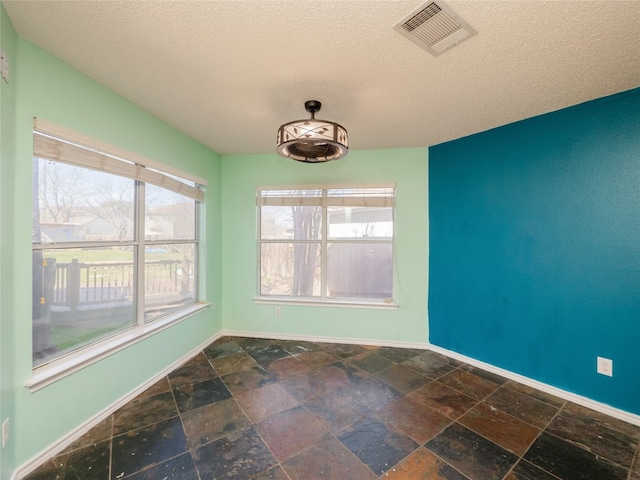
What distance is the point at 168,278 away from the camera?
2.68 m

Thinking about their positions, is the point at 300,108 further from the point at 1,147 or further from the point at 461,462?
the point at 461,462

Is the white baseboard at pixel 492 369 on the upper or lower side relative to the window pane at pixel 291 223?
lower

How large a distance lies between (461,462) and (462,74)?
8.14 ft

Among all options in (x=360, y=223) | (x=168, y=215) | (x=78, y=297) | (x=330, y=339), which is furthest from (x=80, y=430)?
(x=360, y=223)

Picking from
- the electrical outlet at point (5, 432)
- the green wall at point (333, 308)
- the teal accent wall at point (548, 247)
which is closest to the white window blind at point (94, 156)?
the green wall at point (333, 308)

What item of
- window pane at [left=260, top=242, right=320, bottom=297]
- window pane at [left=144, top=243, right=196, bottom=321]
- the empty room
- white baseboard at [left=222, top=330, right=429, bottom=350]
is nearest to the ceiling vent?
the empty room

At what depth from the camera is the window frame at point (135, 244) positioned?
62.6 inches

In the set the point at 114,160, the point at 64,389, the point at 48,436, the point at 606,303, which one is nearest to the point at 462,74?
the point at 606,303

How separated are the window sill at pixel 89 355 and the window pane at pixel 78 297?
2.0 inches

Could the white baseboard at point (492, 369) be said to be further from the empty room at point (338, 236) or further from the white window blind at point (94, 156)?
the white window blind at point (94, 156)

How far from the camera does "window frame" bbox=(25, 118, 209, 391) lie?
1591 millimetres

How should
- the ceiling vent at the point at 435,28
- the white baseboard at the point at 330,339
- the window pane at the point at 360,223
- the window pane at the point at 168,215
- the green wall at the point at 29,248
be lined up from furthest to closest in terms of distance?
the window pane at the point at 360,223 → the white baseboard at the point at 330,339 → the window pane at the point at 168,215 → the green wall at the point at 29,248 → the ceiling vent at the point at 435,28

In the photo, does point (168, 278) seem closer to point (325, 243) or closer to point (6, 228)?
Answer: point (6, 228)

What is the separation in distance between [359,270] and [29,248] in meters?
2.91
